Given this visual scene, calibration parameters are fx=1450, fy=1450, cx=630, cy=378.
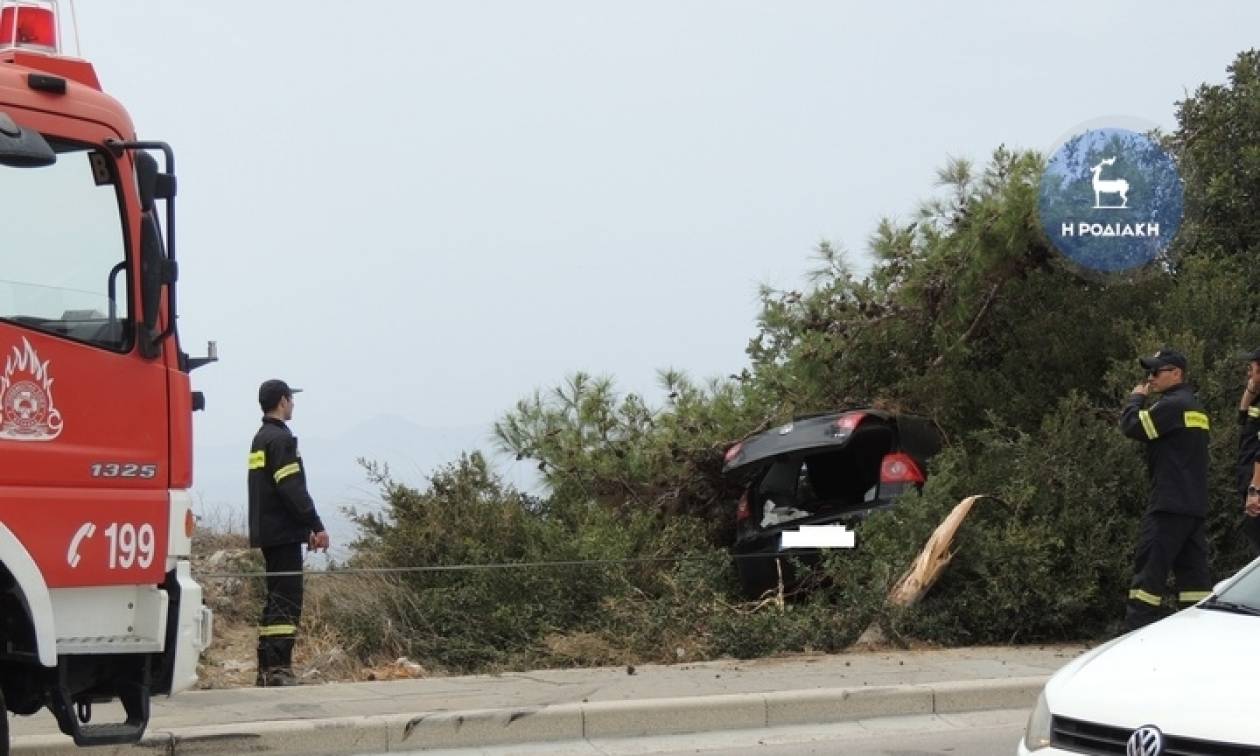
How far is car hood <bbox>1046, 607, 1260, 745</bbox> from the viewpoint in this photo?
4566mm

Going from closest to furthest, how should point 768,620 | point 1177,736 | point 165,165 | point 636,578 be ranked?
1. point 1177,736
2. point 165,165
3. point 768,620
4. point 636,578

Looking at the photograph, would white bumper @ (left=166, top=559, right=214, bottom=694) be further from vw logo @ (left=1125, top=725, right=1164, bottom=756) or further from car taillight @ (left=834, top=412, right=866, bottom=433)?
car taillight @ (left=834, top=412, right=866, bottom=433)

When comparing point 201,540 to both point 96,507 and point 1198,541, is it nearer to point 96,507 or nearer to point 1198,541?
point 96,507

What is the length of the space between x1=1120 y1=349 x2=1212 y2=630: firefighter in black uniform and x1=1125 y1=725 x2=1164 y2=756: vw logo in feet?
14.9

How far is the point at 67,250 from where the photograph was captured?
603 centimetres

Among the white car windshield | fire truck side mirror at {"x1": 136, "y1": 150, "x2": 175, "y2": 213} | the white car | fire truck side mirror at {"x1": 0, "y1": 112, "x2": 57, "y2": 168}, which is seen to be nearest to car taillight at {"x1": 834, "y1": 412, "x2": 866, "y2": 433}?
the white car windshield

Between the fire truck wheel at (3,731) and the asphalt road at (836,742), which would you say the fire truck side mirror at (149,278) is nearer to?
the fire truck wheel at (3,731)

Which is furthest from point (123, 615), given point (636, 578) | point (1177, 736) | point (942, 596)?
point (942, 596)

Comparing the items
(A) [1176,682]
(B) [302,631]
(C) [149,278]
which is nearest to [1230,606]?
(A) [1176,682]

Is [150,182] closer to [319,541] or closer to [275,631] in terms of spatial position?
[319,541]

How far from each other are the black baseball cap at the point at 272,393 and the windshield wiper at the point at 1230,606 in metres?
5.65

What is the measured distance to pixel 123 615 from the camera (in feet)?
20.4

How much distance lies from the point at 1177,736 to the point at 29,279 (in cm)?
462

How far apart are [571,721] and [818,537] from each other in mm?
3404
